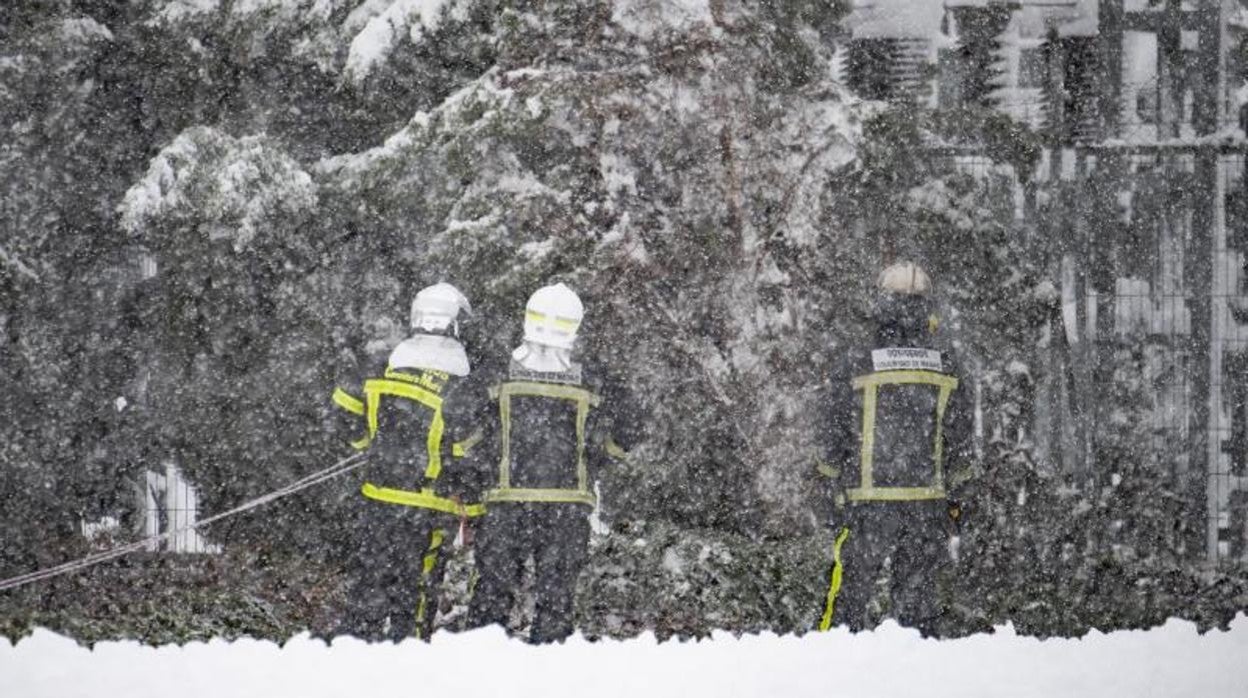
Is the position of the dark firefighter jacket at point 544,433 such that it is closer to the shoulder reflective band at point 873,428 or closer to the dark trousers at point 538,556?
the dark trousers at point 538,556

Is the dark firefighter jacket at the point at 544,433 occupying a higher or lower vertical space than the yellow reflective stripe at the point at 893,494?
higher

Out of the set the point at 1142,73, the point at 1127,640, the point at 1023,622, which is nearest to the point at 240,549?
the point at 1023,622

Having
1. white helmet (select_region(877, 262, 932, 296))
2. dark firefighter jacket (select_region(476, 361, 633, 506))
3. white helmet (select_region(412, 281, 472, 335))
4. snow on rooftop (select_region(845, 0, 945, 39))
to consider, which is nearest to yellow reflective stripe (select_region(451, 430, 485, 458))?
dark firefighter jacket (select_region(476, 361, 633, 506))

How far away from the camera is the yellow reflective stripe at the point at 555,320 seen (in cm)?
618

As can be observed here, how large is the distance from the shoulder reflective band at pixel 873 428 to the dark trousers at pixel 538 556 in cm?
141

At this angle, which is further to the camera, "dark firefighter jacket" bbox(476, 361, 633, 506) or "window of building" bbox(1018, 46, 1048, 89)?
"window of building" bbox(1018, 46, 1048, 89)

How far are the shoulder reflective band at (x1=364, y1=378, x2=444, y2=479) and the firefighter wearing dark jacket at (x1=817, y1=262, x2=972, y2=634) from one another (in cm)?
189

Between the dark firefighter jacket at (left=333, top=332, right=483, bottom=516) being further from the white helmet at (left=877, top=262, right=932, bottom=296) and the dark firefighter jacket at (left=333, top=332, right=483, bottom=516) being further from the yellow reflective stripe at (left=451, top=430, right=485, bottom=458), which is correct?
the white helmet at (left=877, top=262, right=932, bottom=296)

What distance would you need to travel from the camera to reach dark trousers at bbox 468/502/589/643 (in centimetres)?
636

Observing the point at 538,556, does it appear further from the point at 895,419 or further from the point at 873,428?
the point at 895,419

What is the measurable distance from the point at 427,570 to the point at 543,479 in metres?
0.81

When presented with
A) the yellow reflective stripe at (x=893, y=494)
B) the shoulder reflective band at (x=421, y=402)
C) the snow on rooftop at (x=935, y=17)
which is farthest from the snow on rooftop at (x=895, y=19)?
the shoulder reflective band at (x=421, y=402)

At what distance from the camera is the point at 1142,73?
1173cm

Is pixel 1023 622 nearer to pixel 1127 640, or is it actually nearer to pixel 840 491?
pixel 840 491
